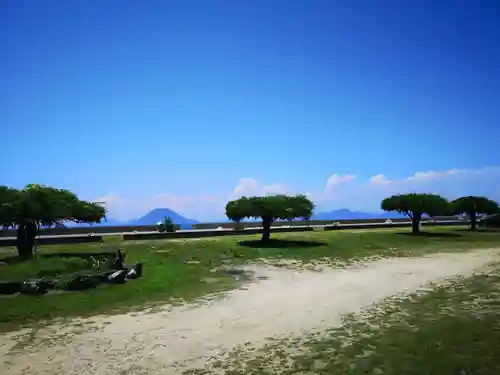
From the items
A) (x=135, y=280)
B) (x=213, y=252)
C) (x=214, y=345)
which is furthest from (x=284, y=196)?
(x=214, y=345)

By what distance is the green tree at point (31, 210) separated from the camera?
86.4ft

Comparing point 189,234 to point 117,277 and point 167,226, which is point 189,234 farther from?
point 117,277

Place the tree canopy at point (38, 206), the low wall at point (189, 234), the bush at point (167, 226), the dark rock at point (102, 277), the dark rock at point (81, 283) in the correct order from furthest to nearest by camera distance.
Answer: the bush at point (167, 226) < the low wall at point (189, 234) < the tree canopy at point (38, 206) < the dark rock at point (102, 277) < the dark rock at point (81, 283)

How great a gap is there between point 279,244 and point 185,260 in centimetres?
1195

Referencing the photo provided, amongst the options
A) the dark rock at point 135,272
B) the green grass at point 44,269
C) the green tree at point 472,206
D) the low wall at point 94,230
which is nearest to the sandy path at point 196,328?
the dark rock at point 135,272

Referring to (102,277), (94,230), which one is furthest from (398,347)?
(94,230)

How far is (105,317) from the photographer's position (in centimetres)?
1380

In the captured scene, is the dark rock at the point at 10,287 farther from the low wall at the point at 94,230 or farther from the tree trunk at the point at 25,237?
the low wall at the point at 94,230

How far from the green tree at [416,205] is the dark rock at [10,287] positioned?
45.7 meters

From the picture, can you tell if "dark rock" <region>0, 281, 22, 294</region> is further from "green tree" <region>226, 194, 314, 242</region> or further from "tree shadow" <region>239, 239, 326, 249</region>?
"green tree" <region>226, 194, 314, 242</region>

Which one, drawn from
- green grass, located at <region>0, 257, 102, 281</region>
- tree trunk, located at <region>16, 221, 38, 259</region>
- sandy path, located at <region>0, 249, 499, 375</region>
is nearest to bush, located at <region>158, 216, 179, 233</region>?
tree trunk, located at <region>16, 221, 38, 259</region>

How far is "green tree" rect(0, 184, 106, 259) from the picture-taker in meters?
26.3

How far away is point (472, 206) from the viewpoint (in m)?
61.7

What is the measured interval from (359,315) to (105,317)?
27.1 feet
